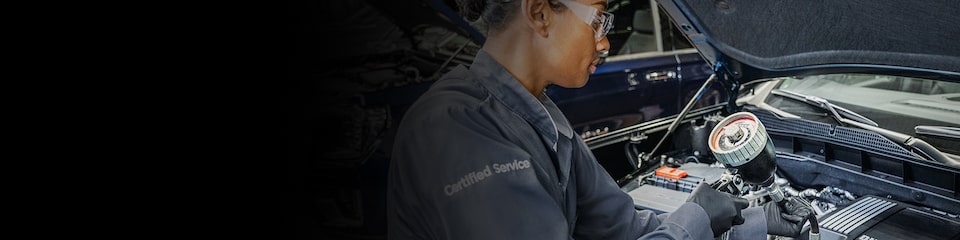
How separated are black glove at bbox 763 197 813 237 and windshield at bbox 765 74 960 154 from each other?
0.52 m

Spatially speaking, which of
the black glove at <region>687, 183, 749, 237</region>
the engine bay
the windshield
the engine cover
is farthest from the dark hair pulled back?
the windshield

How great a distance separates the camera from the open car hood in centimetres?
134

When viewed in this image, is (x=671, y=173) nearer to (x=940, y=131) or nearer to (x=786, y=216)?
(x=786, y=216)

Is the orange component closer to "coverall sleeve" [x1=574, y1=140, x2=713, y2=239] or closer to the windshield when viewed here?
the windshield

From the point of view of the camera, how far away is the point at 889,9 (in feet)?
4.38

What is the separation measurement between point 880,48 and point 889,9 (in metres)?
0.17

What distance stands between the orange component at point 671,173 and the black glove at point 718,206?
57cm

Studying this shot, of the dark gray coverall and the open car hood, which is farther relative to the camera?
the open car hood

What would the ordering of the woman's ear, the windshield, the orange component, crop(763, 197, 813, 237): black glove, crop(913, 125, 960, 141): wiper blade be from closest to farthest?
the woman's ear
crop(763, 197, 813, 237): black glove
crop(913, 125, 960, 141): wiper blade
the windshield
the orange component

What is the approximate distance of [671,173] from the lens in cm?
198

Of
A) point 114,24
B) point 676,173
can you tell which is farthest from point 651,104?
point 114,24

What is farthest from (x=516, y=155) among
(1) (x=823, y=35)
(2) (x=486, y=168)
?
(1) (x=823, y=35)

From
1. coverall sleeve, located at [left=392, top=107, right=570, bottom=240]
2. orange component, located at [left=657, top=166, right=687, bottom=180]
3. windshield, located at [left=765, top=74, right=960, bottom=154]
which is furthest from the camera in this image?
orange component, located at [left=657, top=166, right=687, bottom=180]

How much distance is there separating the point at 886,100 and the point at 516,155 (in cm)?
159
